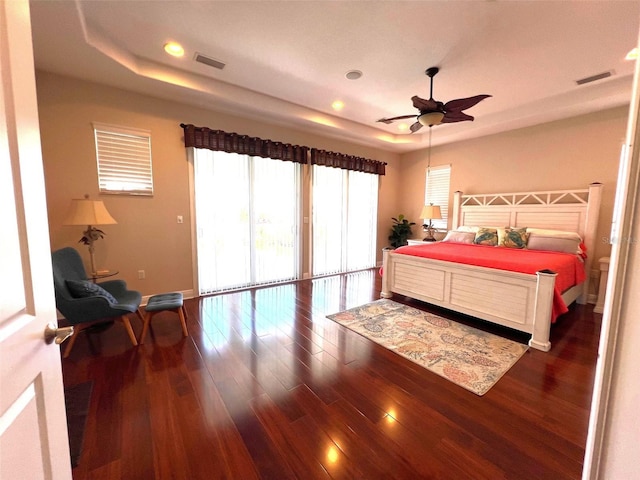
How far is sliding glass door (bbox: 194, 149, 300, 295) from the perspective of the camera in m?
3.82

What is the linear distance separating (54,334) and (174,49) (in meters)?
2.95

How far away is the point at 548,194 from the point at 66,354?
6161 millimetres

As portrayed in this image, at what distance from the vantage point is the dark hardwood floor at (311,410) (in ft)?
4.39

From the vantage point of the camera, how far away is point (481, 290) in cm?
286

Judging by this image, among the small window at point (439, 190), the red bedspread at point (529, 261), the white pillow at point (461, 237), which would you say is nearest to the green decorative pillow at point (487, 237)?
the white pillow at point (461, 237)

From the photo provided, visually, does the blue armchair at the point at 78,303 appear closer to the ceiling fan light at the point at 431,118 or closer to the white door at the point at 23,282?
the white door at the point at 23,282

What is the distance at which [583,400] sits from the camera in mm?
1778

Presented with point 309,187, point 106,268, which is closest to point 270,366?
point 106,268

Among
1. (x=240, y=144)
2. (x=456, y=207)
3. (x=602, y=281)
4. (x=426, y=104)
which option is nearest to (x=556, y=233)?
(x=602, y=281)

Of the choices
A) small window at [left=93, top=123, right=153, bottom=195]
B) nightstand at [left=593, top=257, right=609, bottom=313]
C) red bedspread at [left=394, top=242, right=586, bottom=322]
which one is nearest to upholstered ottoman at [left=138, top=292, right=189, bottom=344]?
small window at [left=93, top=123, right=153, bottom=195]

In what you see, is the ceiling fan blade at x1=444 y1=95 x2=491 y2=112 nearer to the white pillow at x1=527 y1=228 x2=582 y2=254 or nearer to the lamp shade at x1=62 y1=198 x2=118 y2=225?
the white pillow at x1=527 y1=228 x2=582 y2=254

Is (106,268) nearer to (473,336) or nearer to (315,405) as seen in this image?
(315,405)

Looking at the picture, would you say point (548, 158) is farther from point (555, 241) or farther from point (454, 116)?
point (454, 116)

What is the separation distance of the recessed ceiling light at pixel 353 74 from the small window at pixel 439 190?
305 cm
